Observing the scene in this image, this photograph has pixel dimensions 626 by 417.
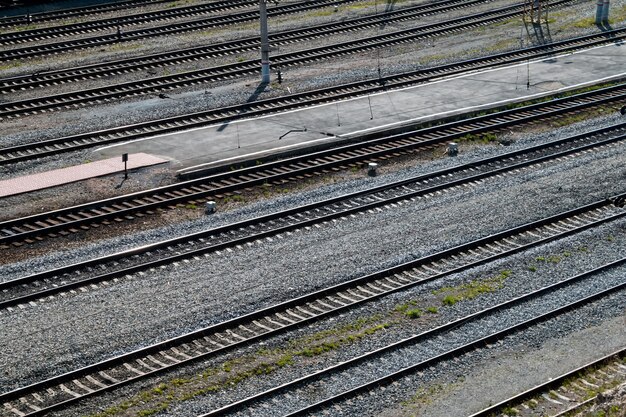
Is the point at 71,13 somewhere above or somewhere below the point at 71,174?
above

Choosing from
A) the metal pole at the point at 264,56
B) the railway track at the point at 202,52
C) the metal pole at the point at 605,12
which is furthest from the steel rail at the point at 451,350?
the metal pole at the point at 605,12

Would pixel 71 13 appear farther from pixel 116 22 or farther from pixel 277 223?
pixel 277 223

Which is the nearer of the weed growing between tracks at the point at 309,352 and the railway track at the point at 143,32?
the weed growing between tracks at the point at 309,352

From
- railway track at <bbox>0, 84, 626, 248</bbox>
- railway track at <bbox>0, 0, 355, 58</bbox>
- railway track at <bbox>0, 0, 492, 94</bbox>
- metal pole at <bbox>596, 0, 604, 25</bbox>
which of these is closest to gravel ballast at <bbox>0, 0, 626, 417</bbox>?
railway track at <bbox>0, 84, 626, 248</bbox>

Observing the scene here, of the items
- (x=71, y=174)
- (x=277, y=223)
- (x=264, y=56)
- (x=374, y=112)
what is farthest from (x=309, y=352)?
(x=264, y=56)

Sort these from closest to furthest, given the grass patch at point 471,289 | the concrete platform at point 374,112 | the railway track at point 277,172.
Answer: the grass patch at point 471,289 → the railway track at point 277,172 → the concrete platform at point 374,112

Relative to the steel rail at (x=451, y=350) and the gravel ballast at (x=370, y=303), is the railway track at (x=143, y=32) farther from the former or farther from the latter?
the steel rail at (x=451, y=350)

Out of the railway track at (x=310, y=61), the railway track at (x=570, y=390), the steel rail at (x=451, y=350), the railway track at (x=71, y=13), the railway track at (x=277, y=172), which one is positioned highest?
the railway track at (x=71, y=13)
